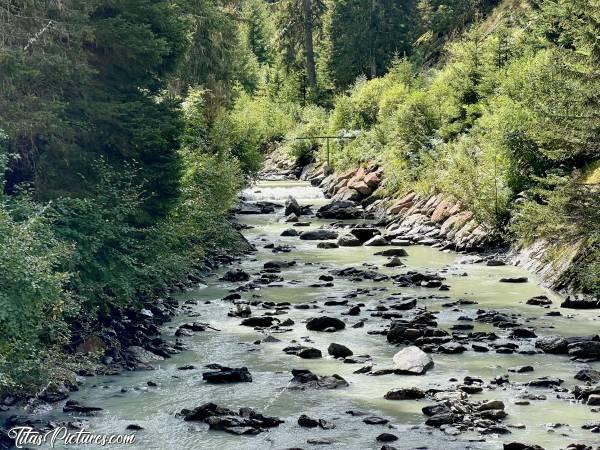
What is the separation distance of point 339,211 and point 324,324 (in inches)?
893

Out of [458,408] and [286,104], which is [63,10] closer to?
[458,408]

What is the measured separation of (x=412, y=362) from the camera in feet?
49.1

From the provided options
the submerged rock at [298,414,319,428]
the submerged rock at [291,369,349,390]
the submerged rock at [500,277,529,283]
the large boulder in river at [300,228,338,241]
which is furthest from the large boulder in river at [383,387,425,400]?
the large boulder in river at [300,228,338,241]

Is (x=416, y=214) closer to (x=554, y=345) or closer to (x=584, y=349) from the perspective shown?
(x=554, y=345)

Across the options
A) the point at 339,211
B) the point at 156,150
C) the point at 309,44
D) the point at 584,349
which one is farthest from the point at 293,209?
the point at 309,44

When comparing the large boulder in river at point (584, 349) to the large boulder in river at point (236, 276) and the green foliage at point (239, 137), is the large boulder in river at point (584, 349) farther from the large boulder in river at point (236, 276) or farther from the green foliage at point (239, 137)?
the green foliage at point (239, 137)

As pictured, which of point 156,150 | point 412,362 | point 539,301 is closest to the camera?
point 412,362

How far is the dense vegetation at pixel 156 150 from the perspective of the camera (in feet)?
45.7

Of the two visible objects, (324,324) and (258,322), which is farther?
(258,322)

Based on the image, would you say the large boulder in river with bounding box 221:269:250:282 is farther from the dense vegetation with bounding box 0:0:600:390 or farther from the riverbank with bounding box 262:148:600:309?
the riverbank with bounding box 262:148:600:309

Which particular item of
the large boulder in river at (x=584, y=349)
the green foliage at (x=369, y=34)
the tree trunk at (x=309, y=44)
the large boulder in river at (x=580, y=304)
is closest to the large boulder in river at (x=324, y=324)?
the large boulder in river at (x=584, y=349)

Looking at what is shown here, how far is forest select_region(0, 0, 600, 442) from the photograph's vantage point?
13758 millimetres

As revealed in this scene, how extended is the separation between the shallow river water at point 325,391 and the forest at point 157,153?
1.32 metres

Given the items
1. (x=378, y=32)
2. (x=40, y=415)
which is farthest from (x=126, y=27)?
(x=378, y=32)
